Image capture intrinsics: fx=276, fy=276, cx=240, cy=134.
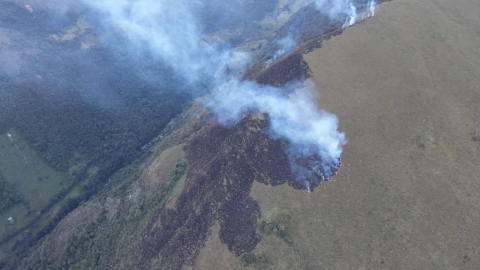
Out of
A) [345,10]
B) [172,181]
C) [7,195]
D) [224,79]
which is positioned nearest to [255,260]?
[172,181]

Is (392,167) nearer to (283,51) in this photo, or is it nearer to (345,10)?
(283,51)

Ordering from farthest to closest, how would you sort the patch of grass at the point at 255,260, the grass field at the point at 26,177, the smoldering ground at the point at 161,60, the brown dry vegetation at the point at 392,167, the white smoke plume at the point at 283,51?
the grass field at the point at 26,177, the white smoke plume at the point at 283,51, the smoldering ground at the point at 161,60, the patch of grass at the point at 255,260, the brown dry vegetation at the point at 392,167

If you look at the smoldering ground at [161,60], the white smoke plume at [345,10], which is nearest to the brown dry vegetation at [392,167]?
the smoldering ground at [161,60]

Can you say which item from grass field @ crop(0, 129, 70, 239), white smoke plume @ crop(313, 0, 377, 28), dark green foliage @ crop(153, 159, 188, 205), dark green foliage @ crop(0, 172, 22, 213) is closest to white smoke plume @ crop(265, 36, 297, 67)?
white smoke plume @ crop(313, 0, 377, 28)

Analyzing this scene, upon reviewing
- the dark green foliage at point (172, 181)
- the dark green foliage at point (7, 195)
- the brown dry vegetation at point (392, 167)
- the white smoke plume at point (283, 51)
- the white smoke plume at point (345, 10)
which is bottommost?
the brown dry vegetation at point (392, 167)

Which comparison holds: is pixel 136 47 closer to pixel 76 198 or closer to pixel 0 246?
pixel 76 198

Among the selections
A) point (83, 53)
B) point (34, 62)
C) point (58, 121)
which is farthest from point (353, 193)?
point (83, 53)

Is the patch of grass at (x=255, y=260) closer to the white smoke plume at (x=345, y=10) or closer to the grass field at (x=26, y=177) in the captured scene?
the white smoke plume at (x=345, y=10)
